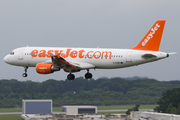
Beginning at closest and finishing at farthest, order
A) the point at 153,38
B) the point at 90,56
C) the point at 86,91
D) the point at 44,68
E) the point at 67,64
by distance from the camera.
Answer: the point at 44,68
the point at 67,64
the point at 153,38
the point at 90,56
the point at 86,91

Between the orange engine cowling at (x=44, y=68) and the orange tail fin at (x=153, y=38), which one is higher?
the orange tail fin at (x=153, y=38)

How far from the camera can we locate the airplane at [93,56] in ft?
198

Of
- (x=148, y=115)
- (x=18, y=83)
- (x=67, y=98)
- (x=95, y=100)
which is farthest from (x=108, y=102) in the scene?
(x=148, y=115)

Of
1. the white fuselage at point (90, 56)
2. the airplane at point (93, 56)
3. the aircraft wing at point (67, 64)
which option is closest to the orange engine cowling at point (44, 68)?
the airplane at point (93, 56)

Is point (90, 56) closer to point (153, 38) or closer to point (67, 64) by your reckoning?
point (67, 64)

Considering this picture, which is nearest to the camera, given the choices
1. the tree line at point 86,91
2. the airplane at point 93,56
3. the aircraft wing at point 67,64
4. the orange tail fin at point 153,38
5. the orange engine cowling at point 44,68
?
the aircraft wing at point 67,64

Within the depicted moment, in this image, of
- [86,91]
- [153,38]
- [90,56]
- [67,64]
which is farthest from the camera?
[86,91]

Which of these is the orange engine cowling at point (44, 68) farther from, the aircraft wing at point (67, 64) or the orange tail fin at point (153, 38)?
the orange tail fin at point (153, 38)

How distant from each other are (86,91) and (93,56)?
326 ft

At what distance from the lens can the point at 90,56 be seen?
62062 millimetres

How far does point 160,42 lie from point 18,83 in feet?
359

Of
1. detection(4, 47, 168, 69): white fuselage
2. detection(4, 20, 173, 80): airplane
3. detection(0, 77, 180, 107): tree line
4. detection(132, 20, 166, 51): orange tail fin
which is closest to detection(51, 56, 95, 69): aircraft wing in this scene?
detection(4, 20, 173, 80): airplane

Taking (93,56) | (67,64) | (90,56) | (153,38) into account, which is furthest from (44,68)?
(153,38)

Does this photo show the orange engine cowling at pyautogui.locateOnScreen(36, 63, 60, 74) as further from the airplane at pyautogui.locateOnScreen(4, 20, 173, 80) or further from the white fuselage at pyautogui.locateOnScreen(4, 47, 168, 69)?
the white fuselage at pyautogui.locateOnScreen(4, 47, 168, 69)
